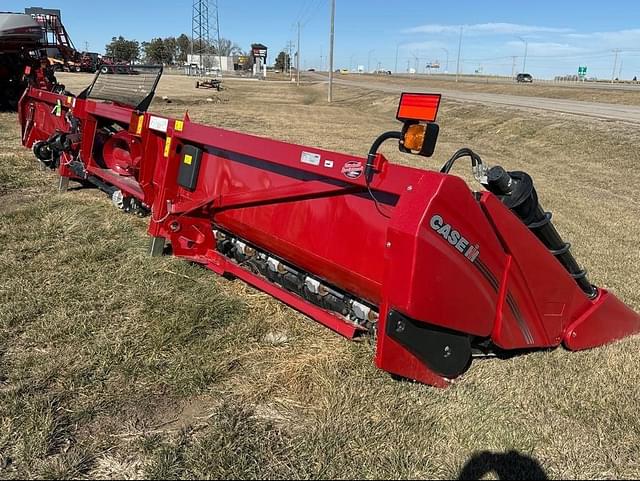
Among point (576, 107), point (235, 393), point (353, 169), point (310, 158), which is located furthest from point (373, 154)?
point (576, 107)

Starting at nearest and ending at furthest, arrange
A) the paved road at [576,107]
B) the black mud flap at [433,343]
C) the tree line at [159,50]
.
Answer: the black mud flap at [433,343]
the paved road at [576,107]
the tree line at [159,50]

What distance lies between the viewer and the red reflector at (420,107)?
2.31 m

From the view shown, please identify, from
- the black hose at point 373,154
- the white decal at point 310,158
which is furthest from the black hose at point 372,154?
the white decal at point 310,158

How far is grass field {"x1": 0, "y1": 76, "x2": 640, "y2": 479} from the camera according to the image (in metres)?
2.20

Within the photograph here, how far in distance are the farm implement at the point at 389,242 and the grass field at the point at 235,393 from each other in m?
0.18

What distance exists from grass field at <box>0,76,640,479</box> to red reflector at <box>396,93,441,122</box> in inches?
49.8

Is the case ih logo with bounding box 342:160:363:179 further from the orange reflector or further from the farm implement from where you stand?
the orange reflector

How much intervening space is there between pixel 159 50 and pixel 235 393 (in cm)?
11273

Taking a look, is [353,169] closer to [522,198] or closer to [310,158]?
[310,158]

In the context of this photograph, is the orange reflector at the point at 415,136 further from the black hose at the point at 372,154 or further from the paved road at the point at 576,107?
the paved road at the point at 576,107

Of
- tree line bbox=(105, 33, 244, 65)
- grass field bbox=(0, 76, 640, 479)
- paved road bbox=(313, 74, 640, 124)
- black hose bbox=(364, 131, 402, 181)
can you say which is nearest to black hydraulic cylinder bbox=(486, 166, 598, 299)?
black hose bbox=(364, 131, 402, 181)

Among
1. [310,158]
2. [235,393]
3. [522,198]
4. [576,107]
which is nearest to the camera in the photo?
[522,198]

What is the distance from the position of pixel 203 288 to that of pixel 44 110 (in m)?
4.50

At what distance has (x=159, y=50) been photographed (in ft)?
344
